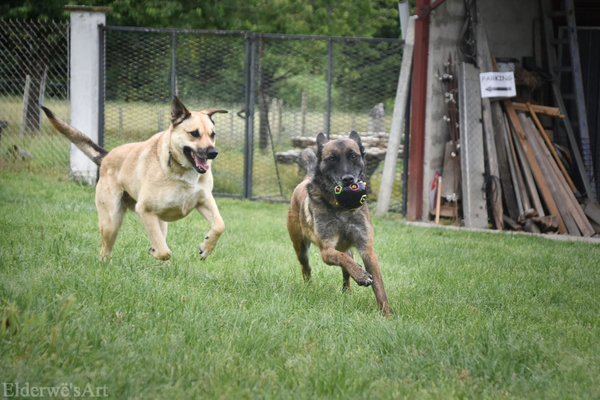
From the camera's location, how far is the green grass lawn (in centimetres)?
324

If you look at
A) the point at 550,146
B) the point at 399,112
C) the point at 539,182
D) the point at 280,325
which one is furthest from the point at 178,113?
the point at 550,146

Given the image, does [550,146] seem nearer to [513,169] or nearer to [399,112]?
[513,169]

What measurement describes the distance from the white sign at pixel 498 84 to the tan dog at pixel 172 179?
529 centimetres

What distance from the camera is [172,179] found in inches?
235

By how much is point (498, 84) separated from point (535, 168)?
1.42m

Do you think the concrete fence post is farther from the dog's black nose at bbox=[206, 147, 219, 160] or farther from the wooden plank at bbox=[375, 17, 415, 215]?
the dog's black nose at bbox=[206, 147, 219, 160]

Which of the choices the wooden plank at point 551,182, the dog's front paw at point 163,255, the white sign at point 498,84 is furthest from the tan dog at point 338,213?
the wooden plank at point 551,182

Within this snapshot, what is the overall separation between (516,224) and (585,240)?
1.12 meters

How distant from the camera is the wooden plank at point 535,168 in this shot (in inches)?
388

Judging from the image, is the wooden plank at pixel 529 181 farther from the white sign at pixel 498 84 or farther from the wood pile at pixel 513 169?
the white sign at pixel 498 84

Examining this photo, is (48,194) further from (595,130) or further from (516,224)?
(595,130)

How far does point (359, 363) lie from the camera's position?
3.62m

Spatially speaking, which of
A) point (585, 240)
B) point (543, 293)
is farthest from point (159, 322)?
point (585, 240)

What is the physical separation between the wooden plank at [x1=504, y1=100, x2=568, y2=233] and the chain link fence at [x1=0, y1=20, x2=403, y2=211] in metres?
2.29
